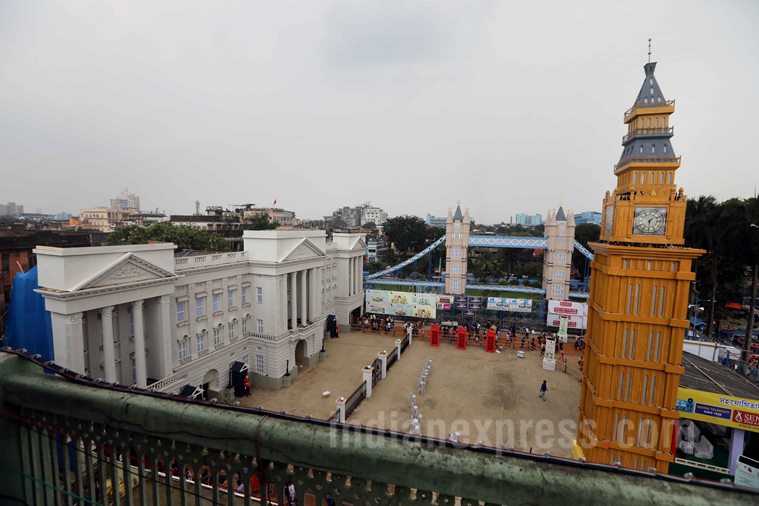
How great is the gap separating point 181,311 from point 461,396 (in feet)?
56.7

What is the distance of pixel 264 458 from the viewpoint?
7.76 feet

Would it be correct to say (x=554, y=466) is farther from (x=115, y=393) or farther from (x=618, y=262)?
(x=618, y=262)

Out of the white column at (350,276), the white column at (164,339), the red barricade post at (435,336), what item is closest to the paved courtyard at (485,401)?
the red barricade post at (435,336)

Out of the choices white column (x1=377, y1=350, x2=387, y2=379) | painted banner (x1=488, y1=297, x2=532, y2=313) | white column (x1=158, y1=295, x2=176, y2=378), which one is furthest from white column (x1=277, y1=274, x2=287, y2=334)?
painted banner (x1=488, y1=297, x2=532, y2=313)

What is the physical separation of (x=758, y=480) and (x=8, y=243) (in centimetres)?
4914

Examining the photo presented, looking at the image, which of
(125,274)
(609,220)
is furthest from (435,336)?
(125,274)

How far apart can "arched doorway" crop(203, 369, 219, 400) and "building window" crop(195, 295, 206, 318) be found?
12.4ft

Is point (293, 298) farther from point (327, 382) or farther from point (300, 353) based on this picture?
point (327, 382)

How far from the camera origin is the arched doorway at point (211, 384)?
2216 cm

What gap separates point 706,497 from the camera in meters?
1.72

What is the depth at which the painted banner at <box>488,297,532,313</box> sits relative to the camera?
3528cm

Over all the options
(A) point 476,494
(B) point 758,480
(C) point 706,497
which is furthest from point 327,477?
(B) point 758,480

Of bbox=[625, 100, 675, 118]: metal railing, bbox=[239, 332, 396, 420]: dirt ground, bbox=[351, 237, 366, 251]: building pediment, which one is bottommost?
bbox=[239, 332, 396, 420]: dirt ground

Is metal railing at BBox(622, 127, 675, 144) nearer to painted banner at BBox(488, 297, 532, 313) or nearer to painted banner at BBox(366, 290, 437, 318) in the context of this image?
painted banner at BBox(488, 297, 532, 313)
